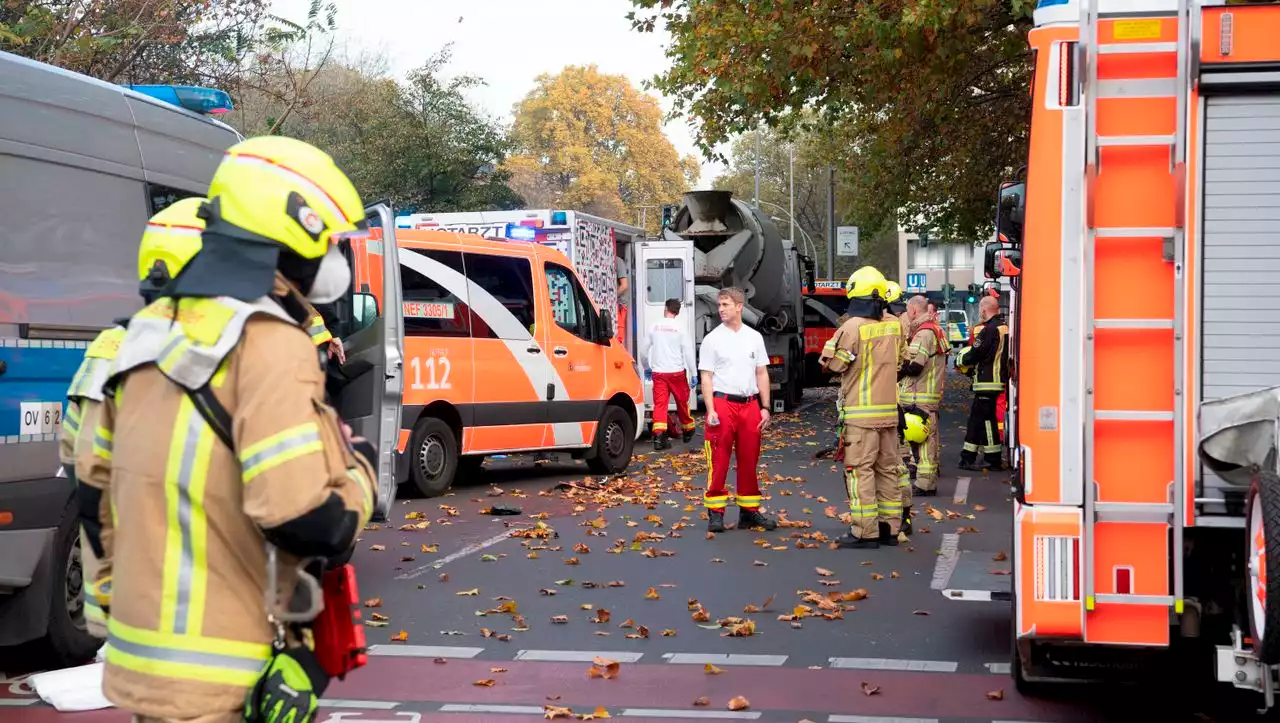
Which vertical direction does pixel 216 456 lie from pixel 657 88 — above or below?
below

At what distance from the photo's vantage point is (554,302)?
1554cm

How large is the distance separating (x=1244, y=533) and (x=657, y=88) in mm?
18971

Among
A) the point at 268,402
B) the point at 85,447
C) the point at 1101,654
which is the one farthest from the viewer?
the point at 1101,654

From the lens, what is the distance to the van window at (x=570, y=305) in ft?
50.9

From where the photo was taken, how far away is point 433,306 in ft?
44.8

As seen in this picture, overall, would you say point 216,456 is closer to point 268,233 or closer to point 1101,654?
point 268,233

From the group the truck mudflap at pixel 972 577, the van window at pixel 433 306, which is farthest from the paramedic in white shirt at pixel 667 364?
the truck mudflap at pixel 972 577

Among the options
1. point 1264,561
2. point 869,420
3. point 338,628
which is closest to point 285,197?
point 338,628

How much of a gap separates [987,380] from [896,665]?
31.4 ft

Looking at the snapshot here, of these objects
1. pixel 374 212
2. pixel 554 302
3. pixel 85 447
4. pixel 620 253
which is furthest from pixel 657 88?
pixel 85 447

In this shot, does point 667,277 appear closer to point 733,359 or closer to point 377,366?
point 733,359

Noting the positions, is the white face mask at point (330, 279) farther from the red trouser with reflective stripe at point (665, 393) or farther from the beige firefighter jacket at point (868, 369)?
the red trouser with reflective stripe at point (665, 393)

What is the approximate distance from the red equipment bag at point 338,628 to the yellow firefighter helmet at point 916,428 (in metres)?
9.71

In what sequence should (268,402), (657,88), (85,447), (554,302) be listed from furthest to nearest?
1. (657,88)
2. (554,302)
3. (85,447)
4. (268,402)
